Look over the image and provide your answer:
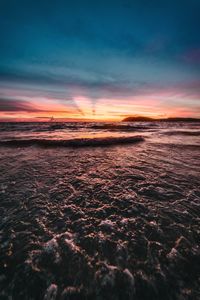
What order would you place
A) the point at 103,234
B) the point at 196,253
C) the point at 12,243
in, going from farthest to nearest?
the point at 103,234 < the point at 12,243 < the point at 196,253

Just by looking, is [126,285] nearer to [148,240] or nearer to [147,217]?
[148,240]

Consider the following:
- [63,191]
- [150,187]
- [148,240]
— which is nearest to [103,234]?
[148,240]

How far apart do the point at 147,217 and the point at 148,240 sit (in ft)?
1.86

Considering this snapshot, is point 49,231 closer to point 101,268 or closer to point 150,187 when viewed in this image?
point 101,268

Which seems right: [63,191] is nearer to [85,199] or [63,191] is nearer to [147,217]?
[85,199]

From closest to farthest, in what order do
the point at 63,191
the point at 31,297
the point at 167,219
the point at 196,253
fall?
the point at 31,297 → the point at 196,253 → the point at 167,219 → the point at 63,191

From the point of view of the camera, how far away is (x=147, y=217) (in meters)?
3.02

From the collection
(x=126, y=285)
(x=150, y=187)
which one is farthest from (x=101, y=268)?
(x=150, y=187)

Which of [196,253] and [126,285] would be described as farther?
[196,253]

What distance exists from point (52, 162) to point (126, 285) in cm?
562

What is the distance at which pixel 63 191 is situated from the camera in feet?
13.7

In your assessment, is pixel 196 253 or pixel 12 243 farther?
pixel 12 243

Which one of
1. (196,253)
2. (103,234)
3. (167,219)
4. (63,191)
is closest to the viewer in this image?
(196,253)

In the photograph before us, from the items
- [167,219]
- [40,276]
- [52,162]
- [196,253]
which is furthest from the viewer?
[52,162]
